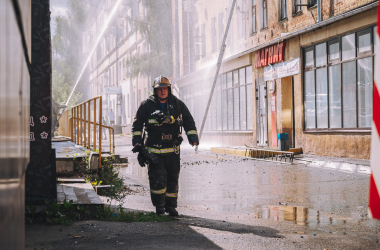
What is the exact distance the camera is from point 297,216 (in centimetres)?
616

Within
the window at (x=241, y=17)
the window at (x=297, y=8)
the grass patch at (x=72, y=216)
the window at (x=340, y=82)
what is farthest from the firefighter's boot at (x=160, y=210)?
the window at (x=241, y=17)

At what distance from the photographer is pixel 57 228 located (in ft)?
16.7

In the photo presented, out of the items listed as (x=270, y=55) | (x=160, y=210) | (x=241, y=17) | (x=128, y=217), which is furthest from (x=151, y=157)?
(x=241, y=17)

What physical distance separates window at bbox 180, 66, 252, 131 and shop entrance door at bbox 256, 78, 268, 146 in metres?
1.01

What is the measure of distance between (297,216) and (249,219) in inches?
25.9

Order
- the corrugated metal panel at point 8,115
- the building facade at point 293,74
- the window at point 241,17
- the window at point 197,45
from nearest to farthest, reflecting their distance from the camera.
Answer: the corrugated metal panel at point 8,115, the building facade at point 293,74, the window at point 241,17, the window at point 197,45

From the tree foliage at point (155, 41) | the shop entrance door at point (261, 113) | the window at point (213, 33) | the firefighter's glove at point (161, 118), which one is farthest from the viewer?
the tree foliage at point (155, 41)

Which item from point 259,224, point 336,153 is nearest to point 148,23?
point 336,153

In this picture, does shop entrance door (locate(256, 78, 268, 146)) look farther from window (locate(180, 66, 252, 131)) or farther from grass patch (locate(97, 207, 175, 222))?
grass patch (locate(97, 207, 175, 222))

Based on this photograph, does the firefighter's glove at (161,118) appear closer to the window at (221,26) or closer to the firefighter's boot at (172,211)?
the firefighter's boot at (172,211)

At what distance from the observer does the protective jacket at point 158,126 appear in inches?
252

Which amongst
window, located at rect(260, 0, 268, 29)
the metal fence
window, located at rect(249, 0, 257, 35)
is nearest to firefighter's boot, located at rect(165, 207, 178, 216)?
the metal fence

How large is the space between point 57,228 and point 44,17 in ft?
8.21

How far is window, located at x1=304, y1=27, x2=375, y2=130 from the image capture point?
13.5 meters
